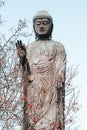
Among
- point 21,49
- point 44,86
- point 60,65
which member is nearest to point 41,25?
point 60,65

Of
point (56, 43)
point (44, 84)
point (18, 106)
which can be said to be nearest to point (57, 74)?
point (44, 84)

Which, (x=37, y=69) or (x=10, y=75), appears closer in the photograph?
(x=37, y=69)

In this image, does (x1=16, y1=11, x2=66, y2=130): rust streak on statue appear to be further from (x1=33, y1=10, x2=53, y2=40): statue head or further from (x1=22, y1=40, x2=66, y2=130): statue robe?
(x1=33, y1=10, x2=53, y2=40): statue head

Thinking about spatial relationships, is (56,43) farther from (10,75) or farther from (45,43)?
(10,75)

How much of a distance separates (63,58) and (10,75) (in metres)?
2.98

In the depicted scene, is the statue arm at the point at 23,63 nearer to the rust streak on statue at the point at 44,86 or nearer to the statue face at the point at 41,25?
the rust streak on statue at the point at 44,86

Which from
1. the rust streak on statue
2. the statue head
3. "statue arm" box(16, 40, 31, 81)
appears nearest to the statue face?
the statue head

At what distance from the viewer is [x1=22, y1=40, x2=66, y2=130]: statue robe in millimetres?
7508

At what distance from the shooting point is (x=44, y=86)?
24.9ft

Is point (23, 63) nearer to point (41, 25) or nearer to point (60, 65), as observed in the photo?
point (60, 65)

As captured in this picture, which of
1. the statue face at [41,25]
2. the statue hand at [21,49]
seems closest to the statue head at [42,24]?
the statue face at [41,25]

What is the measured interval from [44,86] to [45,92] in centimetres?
14

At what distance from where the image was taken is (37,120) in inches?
295

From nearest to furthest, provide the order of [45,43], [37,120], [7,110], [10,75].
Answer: [37,120]
[45,43]
[7,110]
[10,75]
